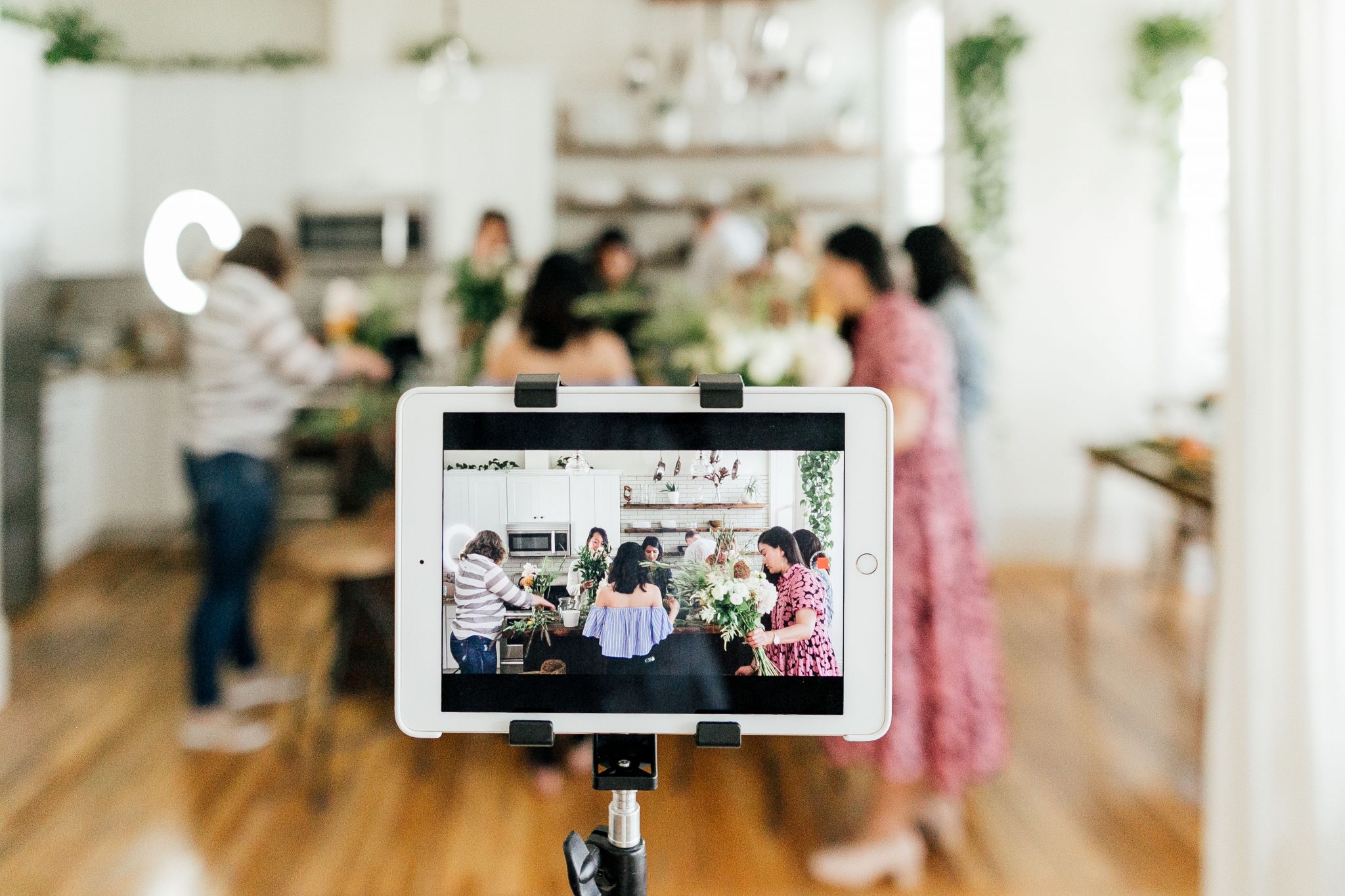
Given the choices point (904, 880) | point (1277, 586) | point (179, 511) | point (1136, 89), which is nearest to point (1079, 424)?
point (1136, 89)

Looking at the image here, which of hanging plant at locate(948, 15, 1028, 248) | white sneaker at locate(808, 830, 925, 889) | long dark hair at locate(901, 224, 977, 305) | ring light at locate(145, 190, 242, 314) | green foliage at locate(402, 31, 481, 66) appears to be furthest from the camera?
green foliage at locate(402, 31, 481, 66)

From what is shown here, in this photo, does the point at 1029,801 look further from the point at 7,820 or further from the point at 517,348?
the point at 7,820

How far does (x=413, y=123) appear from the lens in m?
5.90

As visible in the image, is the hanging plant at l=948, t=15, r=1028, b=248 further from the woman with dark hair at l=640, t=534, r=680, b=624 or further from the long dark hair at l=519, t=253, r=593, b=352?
the woman with dark hair at l=640, t=534, r=680, b=624

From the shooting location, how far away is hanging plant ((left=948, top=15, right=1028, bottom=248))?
494 cm

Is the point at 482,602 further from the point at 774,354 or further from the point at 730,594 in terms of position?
the point at 774,354

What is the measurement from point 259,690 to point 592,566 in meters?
3.13

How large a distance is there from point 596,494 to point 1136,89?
4.94 metres

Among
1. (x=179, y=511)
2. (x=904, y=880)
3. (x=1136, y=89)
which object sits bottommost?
(x=904, y=880)

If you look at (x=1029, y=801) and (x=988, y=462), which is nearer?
(x=1029, y=801)

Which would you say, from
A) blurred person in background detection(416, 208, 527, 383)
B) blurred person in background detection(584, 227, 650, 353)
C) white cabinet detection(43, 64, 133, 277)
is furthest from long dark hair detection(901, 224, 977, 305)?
white cabinet detection(43, 64, 133, 277)

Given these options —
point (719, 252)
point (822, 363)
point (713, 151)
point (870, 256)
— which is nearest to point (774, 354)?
point (822, 363)

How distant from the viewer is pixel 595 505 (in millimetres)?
795

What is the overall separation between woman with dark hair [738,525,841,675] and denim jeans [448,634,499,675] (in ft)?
0.60
